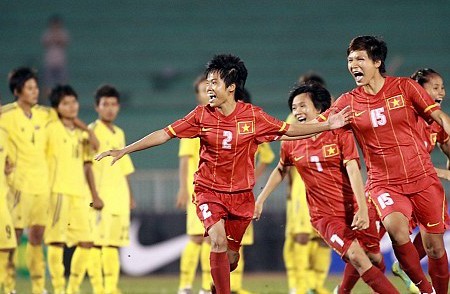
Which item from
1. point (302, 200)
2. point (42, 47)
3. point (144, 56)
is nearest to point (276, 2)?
point (144, 56)

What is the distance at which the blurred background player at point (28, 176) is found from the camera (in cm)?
1102

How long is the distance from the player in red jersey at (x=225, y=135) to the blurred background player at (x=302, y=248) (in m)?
3.19

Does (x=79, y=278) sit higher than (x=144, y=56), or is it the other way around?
(x=144, y=56)

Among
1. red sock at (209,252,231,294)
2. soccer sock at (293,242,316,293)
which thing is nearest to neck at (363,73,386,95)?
red sock at (209,252,231,294)

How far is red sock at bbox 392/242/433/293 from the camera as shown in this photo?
26.8ft

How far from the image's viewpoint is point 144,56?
77.6 ft

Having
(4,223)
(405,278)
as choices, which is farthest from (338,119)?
(4,223)

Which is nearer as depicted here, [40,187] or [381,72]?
[381,72]

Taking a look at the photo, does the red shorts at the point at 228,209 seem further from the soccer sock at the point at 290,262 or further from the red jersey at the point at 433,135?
the soccer sock at the point at 290,262

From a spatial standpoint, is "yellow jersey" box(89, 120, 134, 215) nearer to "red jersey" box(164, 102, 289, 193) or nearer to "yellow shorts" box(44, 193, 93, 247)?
"yellow shorts" box(44, 193, 93, 247)

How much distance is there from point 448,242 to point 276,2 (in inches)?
404

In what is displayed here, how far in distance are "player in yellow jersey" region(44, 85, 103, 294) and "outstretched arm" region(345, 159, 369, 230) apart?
359 cm

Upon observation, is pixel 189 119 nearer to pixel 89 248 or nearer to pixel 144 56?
pixel 89 248

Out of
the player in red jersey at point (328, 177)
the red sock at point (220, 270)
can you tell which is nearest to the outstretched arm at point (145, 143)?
the red sock at point (220, 270)
